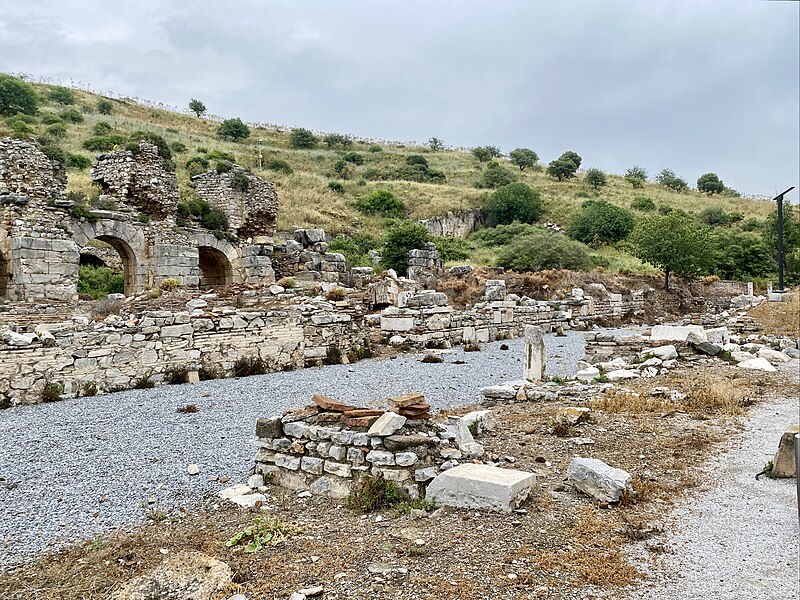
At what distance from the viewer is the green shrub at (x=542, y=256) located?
29969 mm

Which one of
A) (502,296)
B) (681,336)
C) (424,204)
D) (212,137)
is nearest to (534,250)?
(502,296)

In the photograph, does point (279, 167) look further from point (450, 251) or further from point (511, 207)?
point (450, 251)

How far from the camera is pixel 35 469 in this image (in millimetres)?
5906

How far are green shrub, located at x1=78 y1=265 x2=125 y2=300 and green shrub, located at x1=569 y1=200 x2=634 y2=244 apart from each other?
114 ft

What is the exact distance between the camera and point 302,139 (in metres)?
67.1

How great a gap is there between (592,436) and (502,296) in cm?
1409

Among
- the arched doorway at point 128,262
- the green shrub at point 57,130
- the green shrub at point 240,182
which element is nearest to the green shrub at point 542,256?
the green shrub at point 240,182

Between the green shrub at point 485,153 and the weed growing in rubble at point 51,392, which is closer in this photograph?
the weed growing in rubble at point 51,392

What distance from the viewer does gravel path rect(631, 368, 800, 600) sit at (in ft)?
11.0

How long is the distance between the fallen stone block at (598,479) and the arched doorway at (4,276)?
55.0 feet

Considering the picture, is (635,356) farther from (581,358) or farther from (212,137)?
(212,137)

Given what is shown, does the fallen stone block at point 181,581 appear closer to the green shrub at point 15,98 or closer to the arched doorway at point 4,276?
the arched doorway at point 4,276

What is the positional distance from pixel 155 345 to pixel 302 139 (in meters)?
60.3

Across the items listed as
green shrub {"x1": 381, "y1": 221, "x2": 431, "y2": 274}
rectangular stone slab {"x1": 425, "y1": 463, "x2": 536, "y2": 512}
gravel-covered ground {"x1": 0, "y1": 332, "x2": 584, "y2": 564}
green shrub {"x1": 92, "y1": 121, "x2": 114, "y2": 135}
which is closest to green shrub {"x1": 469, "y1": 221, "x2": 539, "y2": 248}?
green shrub {"x1": 381, "y1": 221, "x2": 431, "y2": 274}
